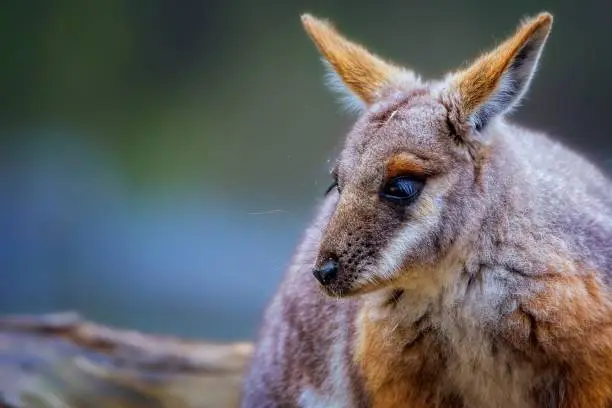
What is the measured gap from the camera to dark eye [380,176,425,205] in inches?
104

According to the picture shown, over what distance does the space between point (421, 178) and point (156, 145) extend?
2827mm

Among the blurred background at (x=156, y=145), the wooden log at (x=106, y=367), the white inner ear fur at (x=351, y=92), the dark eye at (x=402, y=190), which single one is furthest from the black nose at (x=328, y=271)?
the blurred background at (x=156, y=145)

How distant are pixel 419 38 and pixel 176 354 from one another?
1932mm

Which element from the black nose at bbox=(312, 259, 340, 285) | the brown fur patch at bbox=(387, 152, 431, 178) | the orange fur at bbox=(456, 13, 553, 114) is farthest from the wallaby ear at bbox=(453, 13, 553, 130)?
the black nose at bbox=(312, 259, 340, 285)

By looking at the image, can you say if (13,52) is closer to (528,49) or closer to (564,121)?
(564,121)

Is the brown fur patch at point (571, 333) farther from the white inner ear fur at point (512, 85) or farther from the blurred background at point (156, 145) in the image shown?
the blurred background at point (156, 145)

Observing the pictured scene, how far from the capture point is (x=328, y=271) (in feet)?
8.64

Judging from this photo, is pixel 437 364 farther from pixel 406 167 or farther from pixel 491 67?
pixel 491 67

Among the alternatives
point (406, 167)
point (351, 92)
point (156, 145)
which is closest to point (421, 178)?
point (406, 167)

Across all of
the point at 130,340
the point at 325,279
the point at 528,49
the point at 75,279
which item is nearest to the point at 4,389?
the point at 130,340

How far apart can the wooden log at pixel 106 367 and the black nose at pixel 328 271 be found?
1.67 meters

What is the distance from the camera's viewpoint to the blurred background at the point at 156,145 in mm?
5102

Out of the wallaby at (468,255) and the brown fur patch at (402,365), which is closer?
the wallaby at (468,255)

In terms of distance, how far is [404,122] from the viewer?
277 cm
